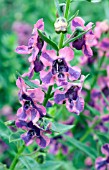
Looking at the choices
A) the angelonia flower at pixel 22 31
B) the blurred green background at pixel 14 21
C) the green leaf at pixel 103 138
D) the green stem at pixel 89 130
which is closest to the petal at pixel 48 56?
the green leaf at pixel 103 138

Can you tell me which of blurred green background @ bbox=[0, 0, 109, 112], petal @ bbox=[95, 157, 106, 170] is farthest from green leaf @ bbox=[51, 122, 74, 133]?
blurred green background @ bbox=[0, 0, 109, 112]

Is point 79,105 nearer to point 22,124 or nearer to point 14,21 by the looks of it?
point 22,124

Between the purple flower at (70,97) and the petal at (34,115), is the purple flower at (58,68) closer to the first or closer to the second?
the purple flower at (70,97)

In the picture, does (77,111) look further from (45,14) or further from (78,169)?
(45,14)

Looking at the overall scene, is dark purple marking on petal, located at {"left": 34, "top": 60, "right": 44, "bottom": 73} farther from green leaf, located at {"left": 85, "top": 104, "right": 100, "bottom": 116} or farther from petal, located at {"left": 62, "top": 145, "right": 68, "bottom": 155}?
petal, located at {"left": 62, "top": 145, "right": 68, "bottom": 155}

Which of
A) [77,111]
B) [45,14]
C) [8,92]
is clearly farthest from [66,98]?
[45,14]

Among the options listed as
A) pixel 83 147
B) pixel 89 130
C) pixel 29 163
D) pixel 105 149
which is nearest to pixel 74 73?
pixel 29 163
